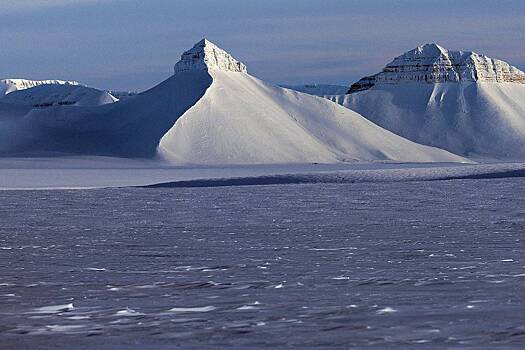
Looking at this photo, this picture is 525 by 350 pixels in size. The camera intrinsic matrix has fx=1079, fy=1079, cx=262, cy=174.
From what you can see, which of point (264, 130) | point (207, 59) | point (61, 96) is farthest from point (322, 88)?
point (264, 130)

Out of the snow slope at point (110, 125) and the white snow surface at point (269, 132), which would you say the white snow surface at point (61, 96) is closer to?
the snow slope at point (110, 125)

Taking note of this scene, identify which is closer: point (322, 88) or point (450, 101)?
point (450, 101)

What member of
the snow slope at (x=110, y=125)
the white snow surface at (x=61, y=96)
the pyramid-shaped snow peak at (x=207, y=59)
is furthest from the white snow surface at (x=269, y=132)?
the white snow surface at (x=61, y=96)

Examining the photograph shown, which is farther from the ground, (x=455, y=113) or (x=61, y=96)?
(x=61, y=96)

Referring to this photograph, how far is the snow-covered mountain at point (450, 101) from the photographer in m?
101

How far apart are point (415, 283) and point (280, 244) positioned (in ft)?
13.1

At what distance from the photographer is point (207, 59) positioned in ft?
289

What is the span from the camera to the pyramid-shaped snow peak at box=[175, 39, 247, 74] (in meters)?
88.7

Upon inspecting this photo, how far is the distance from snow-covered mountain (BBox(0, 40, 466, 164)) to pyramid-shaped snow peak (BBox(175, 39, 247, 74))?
0.25 metres

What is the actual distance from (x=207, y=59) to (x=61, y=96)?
182 feet

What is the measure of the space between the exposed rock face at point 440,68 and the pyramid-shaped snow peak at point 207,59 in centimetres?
2688

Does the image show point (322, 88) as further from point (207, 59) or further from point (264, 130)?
point (264, 130)

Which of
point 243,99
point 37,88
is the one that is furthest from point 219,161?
point 37,88

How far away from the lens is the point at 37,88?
511 feet
